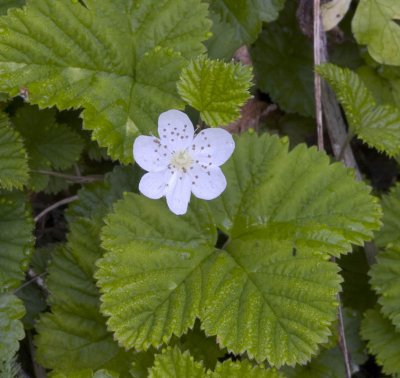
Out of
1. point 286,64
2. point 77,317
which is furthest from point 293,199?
point 286,64

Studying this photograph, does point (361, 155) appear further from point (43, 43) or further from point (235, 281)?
point (43, 43)

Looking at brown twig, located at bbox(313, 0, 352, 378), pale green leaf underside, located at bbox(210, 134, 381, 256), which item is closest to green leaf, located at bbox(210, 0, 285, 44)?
brown twig, located at bbox(313, 0, 352, 378)

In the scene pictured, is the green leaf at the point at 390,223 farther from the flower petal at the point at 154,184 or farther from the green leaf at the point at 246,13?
the flower petal at the point at 154,184

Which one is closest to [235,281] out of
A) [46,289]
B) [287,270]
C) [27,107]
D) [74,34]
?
[287,270]

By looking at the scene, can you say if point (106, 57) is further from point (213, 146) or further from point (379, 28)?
point (379, 28)

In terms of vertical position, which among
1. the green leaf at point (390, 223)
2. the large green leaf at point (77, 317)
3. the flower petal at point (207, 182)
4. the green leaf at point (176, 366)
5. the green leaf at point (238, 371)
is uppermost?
the flower petal at point (207, 182)

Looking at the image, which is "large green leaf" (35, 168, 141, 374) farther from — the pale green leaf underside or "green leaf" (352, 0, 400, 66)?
"green leaf" (352, 0, 400, 66)

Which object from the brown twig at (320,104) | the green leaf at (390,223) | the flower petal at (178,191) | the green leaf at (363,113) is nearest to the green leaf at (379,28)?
the brown twig at (320,104)
